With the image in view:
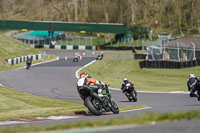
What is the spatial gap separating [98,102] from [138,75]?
28.9m

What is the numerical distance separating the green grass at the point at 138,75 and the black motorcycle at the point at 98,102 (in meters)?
17.2

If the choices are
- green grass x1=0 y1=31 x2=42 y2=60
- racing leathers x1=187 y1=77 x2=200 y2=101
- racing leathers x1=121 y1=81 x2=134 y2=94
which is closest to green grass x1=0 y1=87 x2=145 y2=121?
racing leathers x1=121 y1=81 x2=134 y2=94

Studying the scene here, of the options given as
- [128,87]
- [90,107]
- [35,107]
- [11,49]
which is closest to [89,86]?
[90,107]

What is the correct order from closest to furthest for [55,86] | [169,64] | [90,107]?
[90,107] < [55,86] < [169,64]

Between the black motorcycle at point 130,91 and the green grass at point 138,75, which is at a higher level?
the black motorcycle at point 130,91

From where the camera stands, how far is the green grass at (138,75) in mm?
35781

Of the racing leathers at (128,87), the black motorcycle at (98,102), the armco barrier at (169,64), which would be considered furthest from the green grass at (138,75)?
the black motorcycle at (98,102)

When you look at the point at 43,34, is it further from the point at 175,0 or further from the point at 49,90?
the point at 49,90

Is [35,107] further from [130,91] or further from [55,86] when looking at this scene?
[55,86]

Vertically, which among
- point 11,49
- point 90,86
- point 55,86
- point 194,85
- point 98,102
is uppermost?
point 90,86

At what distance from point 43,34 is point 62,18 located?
3657 centimetres

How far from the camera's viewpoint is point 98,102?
15.5 meters

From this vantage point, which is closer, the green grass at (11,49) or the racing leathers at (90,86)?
the racing leathers at (90,86)

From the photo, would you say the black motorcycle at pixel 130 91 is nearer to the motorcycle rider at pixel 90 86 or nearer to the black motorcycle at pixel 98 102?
the black motorcycle at pixel 98 102
